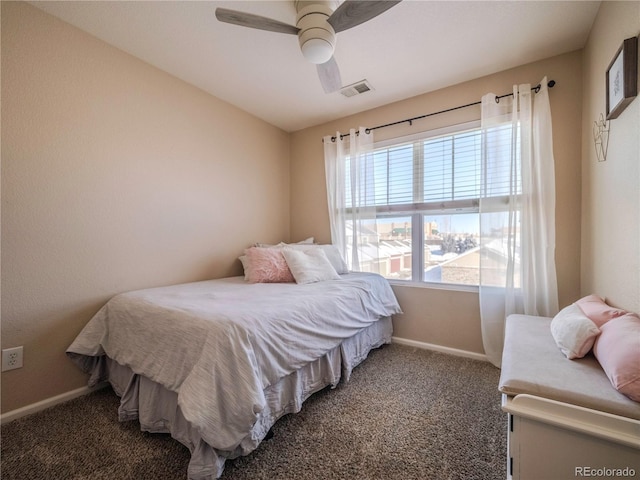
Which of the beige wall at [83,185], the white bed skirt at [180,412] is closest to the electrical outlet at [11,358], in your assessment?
the beige wall at [83,185]

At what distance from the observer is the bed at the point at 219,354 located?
1098 millimetres

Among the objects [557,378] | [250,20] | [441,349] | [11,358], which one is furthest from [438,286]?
[11,358]

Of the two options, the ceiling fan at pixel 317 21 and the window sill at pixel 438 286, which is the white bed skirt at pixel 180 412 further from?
the ceiling fan at pixel 317 21

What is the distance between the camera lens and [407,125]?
8.73 ft

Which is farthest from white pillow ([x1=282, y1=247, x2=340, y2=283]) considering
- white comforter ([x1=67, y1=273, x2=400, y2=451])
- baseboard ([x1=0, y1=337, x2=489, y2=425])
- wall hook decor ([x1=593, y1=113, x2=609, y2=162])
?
wall hook decor ([x1=593, y1=113, x2=609, y2=162])

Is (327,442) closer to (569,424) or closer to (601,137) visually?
(569,424)

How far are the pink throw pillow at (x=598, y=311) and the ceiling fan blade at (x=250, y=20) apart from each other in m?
2.03

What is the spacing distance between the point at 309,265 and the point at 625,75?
209 centimetres

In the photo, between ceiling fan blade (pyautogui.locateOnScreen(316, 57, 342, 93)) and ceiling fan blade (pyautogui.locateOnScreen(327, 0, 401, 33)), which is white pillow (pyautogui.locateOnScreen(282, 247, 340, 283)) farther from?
ceiling fan blade (pyautogui.locateOnScreen(327, 0, 401, 33))

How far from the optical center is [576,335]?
1.11 meters

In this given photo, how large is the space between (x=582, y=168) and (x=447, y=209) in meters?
0.93

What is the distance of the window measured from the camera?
227 centimetres
